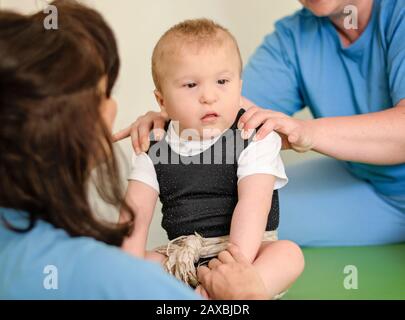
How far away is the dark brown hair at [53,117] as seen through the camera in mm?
736

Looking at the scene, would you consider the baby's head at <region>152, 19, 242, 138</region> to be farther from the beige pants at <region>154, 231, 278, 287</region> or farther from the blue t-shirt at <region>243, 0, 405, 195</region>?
the blue t-shirt at <region>243, 0, 405, 195</region>

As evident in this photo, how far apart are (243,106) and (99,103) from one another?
1.66 ft

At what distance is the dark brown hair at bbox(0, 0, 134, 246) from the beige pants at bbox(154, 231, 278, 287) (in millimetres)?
239

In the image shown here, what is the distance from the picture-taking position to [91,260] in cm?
73

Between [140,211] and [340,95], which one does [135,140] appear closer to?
[140,211]

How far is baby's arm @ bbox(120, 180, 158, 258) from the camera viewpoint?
107 centimetres

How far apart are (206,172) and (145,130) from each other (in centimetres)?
16

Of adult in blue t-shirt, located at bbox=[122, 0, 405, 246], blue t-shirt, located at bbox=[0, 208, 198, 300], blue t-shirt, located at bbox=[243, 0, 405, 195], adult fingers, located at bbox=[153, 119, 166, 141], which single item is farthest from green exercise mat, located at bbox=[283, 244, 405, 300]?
blue t-shirt, located at bbox=[0, 208, 198, 300]

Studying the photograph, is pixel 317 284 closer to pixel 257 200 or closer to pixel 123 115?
pixel 257 200

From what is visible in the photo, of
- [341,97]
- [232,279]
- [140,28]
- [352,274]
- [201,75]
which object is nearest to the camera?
[232,279]

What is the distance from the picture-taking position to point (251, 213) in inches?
39.8

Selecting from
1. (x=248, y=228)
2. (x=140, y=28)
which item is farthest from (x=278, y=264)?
(x=140, y=28)

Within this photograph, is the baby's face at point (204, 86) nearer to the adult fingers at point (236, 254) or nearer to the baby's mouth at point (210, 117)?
the baby's mouth at point (210, 117)

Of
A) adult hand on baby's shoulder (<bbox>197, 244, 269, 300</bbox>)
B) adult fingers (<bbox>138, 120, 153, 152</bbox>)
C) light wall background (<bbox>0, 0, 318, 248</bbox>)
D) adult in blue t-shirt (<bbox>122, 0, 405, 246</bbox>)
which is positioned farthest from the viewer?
light wall background (<bbox>0, 0, 318, 248</bbox>)
